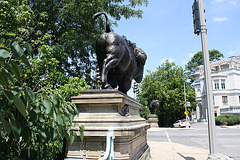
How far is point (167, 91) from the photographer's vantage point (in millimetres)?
37219

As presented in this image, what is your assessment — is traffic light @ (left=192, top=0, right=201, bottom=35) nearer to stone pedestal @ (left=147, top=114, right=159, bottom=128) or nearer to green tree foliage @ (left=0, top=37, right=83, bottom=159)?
green tree foliage @ (left=0, top=37, right=83, bottom=159)

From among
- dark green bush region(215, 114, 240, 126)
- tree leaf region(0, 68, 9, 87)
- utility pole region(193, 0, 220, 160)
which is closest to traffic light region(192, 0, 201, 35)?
utility pole region(193, 0, 220, 160)

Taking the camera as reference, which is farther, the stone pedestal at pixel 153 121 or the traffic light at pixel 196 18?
the stone pedestal at pixel 153 121

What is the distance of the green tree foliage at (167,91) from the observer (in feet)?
121

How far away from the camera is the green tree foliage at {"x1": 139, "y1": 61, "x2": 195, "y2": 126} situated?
37000 mm

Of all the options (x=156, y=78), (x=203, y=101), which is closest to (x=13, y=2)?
(x=156, y=78)

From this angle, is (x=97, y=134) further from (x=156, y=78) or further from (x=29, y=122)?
(x=156, y=78)

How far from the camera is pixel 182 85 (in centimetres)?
3884

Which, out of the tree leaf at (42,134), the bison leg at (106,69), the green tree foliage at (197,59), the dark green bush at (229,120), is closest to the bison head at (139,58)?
the bison leg at (106,69)

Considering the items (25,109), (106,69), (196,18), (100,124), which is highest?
(196,18)

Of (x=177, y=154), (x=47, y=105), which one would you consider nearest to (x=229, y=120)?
(x=177, y=154)

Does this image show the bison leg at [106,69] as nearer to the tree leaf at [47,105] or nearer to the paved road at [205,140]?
the tree leaf at [47,105]

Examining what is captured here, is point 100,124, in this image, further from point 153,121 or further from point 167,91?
point 167,91

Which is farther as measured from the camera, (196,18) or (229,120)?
(229,120)
